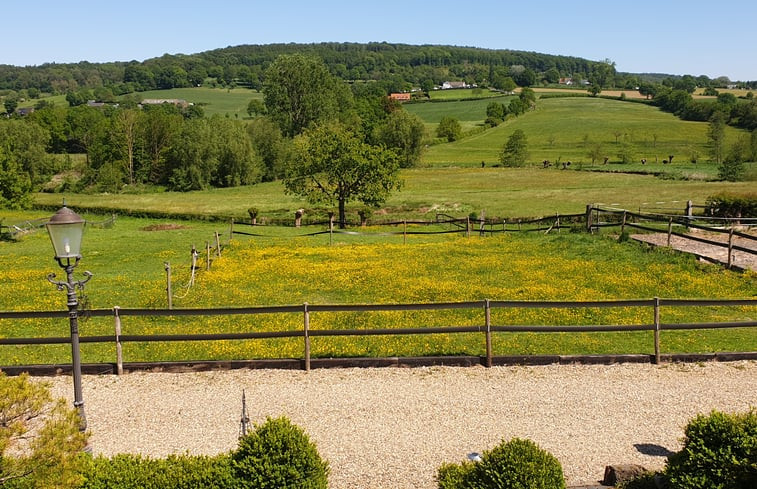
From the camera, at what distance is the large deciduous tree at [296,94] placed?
305 feet

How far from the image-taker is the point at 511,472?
6.73m

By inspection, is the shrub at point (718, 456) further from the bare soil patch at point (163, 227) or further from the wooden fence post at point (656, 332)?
the bare soil patch at point (163, 227)

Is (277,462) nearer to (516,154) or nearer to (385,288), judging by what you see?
(385,288)

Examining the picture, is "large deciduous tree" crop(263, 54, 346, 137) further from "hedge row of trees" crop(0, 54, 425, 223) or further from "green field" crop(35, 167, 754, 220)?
"green field" crop(35, 167, 754, 220)

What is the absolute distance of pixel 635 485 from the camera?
7984mm

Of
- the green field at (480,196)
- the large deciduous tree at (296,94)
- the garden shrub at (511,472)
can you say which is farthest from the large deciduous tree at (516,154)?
the garden shrub at (511,472)

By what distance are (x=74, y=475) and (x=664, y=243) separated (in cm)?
2665

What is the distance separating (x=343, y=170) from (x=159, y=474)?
3654cm

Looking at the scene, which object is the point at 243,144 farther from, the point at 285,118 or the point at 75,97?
the point at 75,97

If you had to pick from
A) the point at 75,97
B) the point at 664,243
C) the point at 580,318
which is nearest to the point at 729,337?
the point at 580,318

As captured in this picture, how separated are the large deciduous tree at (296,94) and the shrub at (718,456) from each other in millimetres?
88978

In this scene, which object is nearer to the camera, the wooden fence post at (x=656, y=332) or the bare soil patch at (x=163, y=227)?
the wooden fence post at (x=656, y=332)

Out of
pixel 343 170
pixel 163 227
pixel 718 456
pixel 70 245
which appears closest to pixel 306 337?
pixel 70 245

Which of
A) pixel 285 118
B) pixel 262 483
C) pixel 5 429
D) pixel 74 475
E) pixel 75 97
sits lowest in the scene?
pixel 262 483
